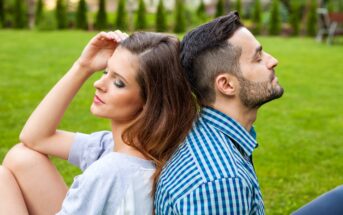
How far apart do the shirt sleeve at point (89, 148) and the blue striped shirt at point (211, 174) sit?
0.49 meters

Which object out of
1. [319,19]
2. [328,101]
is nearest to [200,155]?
[328,101]

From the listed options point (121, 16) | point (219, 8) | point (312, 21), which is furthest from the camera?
point (219, 8)

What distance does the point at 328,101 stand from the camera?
271 inches

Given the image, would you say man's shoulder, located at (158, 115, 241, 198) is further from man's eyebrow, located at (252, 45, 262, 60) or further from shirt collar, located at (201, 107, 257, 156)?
man's eyebrow, located at (252, 45, 262, 60)

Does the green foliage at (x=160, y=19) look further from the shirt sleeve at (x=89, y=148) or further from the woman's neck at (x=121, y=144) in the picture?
the woman's neck at (x=121, y=144)

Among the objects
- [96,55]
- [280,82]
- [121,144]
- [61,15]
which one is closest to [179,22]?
[61,15]

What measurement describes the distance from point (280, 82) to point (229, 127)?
6.72 m

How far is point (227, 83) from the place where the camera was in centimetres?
158

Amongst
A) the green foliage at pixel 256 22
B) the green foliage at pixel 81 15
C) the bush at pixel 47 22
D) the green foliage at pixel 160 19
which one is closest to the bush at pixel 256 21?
the green foliage at pixel 256 22

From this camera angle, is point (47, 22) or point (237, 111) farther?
point (47, 22)

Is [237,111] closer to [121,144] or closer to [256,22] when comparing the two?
[121,144]

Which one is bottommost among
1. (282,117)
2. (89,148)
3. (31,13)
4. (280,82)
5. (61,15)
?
(31,13)

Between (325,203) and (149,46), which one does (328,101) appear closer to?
(325,203)

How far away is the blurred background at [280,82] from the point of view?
4.14 m
